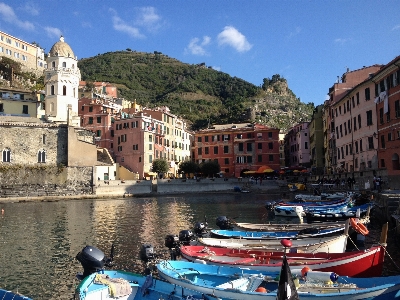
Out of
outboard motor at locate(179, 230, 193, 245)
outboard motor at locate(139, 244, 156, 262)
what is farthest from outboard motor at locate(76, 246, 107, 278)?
outboard motor at locate(179, 230, 193, 245)

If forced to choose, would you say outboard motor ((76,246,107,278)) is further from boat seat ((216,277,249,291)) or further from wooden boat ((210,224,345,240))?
wooden boat ((210,224,345,240))

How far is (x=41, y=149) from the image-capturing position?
6831cm

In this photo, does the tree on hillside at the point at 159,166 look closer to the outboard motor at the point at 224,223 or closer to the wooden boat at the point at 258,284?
the outboard motor at the point at 224,223

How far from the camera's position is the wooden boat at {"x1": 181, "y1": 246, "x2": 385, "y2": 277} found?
13.0m

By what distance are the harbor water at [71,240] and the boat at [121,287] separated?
351 cm

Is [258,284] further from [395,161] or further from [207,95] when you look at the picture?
[207,95]

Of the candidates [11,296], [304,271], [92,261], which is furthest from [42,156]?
[304,271]

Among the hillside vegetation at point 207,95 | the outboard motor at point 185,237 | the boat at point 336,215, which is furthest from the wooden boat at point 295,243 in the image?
the hillside vegetation at point 207,95

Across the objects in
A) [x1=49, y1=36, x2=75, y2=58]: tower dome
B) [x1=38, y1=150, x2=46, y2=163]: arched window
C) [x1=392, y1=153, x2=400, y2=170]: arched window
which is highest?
[x1=49, y1=36, x2=75, y2=58]: tower dome

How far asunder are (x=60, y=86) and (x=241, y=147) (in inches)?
1590

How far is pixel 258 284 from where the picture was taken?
11531 mm

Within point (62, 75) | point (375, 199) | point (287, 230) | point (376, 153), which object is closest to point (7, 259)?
point (287, 230)

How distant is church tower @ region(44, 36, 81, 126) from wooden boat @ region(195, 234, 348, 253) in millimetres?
62595

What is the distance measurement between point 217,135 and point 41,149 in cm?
3647
